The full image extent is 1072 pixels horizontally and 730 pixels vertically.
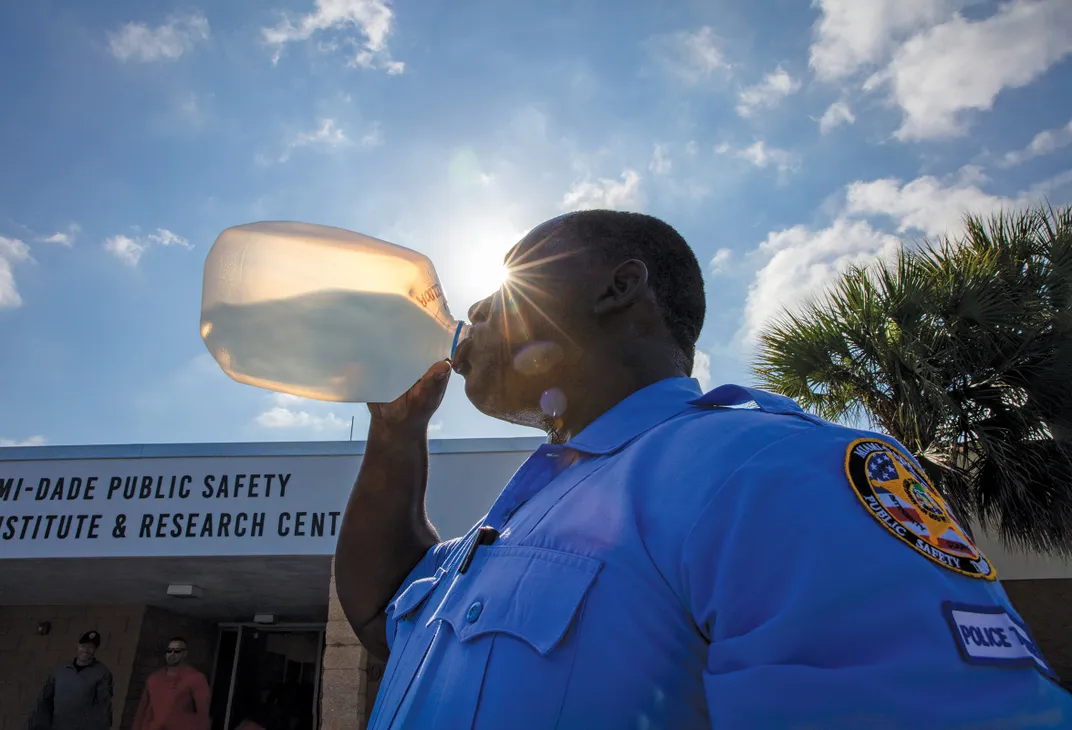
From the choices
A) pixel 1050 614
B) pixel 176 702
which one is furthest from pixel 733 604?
pixel 1050 614

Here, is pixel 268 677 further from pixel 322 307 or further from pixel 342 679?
pixel 322 307

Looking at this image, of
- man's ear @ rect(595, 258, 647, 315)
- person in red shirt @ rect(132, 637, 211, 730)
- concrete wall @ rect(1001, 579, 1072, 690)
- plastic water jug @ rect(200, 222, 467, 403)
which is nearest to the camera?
man's ear @ rect(595, 258, 647, 315)

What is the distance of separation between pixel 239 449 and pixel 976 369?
255 inches

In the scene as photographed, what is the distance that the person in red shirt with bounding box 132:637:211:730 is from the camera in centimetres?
661

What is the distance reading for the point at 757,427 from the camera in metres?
0.82

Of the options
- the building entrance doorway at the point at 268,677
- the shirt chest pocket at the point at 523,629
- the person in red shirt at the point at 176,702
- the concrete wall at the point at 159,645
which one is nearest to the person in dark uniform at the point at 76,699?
the person in red shirt at the point at 176,702

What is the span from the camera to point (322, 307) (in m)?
1.81

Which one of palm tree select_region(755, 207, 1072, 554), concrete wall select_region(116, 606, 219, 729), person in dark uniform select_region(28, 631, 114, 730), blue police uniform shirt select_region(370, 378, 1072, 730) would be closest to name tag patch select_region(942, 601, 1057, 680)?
blue police uniform shirt select_region(370, 378, 1072, 730)

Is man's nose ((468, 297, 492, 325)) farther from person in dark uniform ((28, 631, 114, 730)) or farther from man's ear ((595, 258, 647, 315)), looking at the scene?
person in dark uniform ((28, 631, 114, 730))

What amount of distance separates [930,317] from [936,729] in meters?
5.99

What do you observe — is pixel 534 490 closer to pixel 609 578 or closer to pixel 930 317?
pixel 609 578

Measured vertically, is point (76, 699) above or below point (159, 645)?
below

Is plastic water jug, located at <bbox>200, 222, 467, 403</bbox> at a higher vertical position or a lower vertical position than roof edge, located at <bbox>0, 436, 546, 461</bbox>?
lower

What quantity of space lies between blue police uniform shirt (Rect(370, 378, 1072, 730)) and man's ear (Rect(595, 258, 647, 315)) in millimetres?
363
